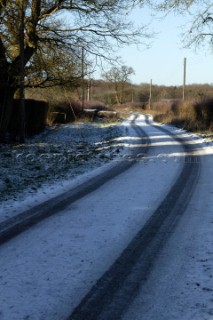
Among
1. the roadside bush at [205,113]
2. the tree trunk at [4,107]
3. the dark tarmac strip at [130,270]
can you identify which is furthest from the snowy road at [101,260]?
the roadside bush at [205,113]

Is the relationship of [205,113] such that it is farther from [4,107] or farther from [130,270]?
[130,270]

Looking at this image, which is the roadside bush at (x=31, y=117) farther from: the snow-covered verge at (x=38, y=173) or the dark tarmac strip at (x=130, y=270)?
the dark tarmac strip at (x=130, y=270)

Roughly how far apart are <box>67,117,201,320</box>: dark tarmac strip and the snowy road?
0.07m

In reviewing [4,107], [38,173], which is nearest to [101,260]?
[38,173]

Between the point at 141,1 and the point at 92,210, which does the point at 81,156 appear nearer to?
the point at 92,210

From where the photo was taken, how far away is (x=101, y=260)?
185 inches

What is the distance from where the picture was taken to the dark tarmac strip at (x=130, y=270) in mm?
3604

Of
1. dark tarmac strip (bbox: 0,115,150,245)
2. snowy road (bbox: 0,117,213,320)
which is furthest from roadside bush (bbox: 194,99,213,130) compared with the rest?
snowy road (bbox: 0,117,213,320)

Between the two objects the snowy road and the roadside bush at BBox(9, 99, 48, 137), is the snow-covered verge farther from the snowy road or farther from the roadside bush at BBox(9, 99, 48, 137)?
the roadside bush at BBox(9, 99, 48, 137)

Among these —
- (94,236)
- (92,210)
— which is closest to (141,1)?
(92,210)

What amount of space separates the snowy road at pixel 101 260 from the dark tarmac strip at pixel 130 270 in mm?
70

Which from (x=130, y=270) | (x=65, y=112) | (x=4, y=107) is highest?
(x=4, y=107)

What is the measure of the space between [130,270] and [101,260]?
40cm

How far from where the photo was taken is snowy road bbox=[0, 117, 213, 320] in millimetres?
3641
